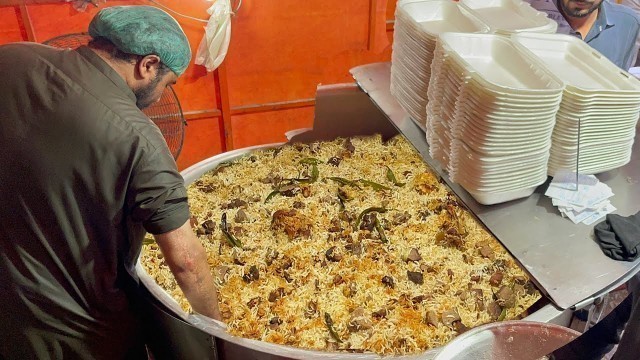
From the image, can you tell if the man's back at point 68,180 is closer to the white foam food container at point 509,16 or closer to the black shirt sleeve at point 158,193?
the black shirt sleeve at point 158,193

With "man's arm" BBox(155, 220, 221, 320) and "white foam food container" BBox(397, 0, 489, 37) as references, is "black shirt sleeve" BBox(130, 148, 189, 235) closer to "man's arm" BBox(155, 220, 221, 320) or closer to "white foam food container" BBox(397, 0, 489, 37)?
"man's arm" BBox(155, 220, 221, 320)

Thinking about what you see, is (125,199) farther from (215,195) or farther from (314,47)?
(314,47)

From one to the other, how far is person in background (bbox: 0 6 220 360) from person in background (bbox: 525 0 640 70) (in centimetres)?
272

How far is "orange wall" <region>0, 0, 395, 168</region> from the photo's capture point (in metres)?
4.98

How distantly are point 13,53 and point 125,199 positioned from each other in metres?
0.70

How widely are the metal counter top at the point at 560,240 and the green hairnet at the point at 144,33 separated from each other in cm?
118

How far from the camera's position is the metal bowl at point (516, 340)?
1434 mm

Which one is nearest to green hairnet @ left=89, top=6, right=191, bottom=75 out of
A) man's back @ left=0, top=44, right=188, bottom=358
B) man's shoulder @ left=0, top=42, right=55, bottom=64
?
man's back @ left=0, top=44, right=188, bottom=358

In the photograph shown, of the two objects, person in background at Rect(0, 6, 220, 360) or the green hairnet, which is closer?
person in background at Rect(0, 6, 220, 360)

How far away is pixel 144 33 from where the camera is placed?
2.12 meters

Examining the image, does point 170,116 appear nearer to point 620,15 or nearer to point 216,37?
point 216,37

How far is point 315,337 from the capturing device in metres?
2.32

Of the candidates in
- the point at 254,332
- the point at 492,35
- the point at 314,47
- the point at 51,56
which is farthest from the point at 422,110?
the point at 314,47

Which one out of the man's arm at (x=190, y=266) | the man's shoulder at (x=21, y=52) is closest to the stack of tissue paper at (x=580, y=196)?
the man's arm at (x=190, y=266)
